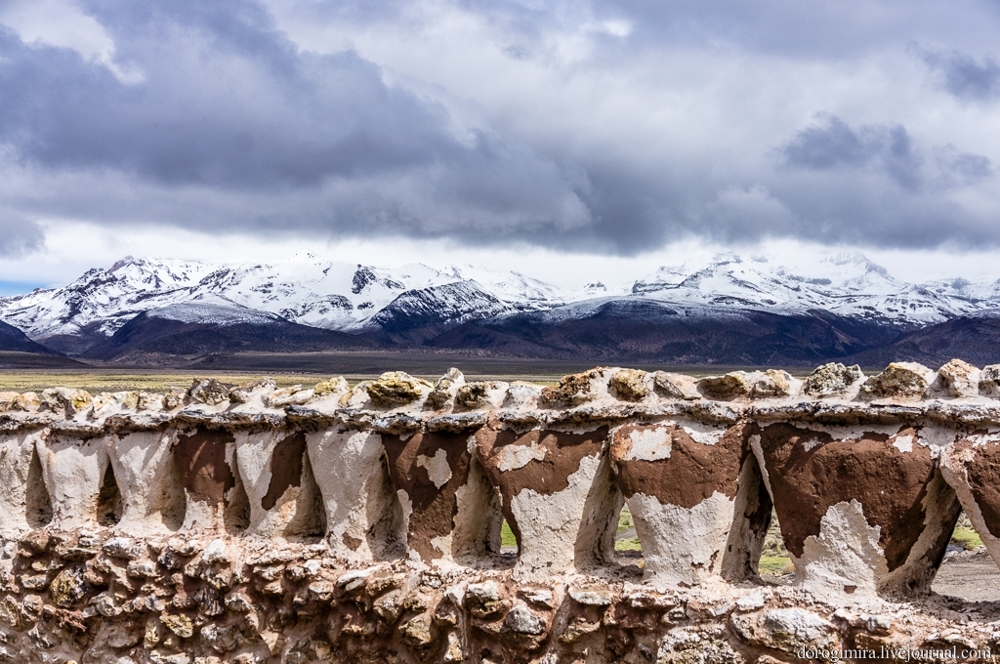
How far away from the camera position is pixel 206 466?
5.63 metres

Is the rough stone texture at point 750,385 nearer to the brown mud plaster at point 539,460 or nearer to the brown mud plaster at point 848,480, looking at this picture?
the brown mud plaster at point 848,480

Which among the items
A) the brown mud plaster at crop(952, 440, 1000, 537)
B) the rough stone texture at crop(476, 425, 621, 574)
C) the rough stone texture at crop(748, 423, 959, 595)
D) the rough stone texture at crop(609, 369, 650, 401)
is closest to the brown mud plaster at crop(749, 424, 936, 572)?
the rough stone texture at crop(748, 423, 959, 595)

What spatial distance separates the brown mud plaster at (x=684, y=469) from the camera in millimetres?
4105

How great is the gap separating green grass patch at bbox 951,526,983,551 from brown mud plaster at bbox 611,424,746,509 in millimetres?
6557

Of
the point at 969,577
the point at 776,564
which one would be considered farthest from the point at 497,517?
the point at 969,577

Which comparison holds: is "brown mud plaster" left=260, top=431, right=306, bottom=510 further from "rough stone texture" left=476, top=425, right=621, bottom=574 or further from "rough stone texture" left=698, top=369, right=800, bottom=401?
"rough stone texture" left=698, top=369, right=800, bottom=401

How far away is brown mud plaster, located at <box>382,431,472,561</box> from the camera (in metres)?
4.79

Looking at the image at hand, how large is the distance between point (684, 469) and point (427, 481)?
4.87 ft

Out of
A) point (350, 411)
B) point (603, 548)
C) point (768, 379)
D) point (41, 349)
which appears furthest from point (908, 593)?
point (41, 349)

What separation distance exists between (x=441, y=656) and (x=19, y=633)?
333cm

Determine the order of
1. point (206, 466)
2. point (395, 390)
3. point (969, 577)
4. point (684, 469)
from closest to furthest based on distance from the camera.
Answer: point (684, 469), point (395, 390), point (206, 466), point (969, 577)

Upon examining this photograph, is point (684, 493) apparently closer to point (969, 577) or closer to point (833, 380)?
point (833, 380)

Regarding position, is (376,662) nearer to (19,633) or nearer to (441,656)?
(441,656)

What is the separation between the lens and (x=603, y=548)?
15.3ft
